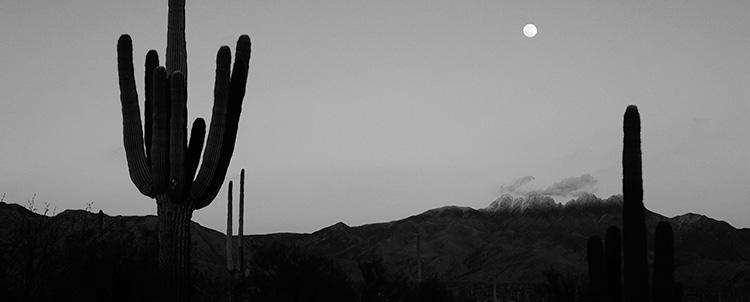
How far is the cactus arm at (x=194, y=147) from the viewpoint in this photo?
52.2ft

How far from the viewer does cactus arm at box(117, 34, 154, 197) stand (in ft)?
51.8

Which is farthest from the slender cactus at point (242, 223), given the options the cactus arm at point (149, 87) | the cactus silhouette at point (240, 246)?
the cactus arm at point (149, 87)

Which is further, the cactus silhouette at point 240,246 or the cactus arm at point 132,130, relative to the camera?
the cactus silhouette at point 240,246

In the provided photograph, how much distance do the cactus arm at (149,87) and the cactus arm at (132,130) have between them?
0.21m

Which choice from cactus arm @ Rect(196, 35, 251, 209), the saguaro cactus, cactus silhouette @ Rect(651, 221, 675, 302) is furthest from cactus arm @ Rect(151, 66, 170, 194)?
cactus silhouette @ Rect(651, 221, 675, 302)

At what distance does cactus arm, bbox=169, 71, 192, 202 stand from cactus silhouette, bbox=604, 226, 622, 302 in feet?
27.2

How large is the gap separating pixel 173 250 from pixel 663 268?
897 centimetres

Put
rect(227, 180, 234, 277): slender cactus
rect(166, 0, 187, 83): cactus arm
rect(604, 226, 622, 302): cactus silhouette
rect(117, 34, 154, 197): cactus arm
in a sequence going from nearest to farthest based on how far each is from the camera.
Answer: rect(117, 34, 154, 197): cactus arm → rect(166, 0, 187, 83): cactus arm → rect(604, 226, 622, 302): cactus silhouette → rect(227, 180, 234, 277): slender cactus

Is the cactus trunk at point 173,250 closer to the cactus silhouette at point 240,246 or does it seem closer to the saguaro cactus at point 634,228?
the saguaro cactus at point 634,228

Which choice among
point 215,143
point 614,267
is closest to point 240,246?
point 215,143

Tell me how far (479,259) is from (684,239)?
36.6m

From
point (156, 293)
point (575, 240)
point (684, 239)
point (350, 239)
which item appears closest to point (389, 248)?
point (350, 239)

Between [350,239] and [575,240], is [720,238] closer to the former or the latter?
[575,240]

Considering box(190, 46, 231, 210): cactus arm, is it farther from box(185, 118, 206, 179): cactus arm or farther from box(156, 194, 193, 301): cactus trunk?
box(156, 194, 193, 301): cactus trunk
